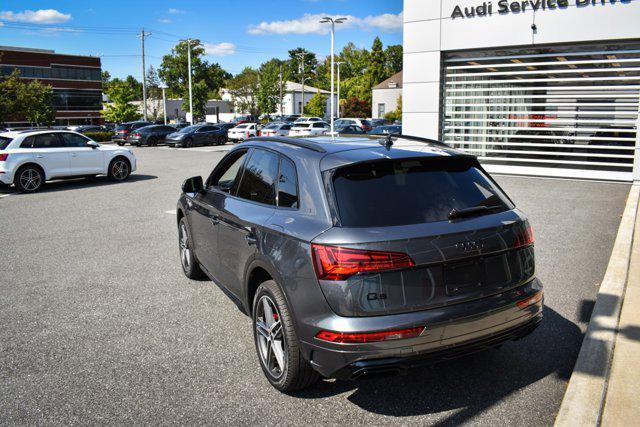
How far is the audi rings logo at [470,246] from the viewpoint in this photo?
10.4 ft

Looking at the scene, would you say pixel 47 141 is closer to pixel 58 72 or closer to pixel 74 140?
pixel 74 140

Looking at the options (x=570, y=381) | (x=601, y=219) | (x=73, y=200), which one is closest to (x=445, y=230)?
(x=570, y=381)

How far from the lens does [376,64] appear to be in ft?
309

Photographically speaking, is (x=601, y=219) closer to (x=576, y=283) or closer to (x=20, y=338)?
(x=576, y=283)

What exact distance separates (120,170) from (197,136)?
1894 centimetres

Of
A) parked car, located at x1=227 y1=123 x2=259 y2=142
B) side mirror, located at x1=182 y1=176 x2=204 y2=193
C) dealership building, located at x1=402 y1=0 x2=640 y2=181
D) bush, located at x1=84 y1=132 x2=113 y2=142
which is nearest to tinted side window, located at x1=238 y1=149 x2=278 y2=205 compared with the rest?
side mirror, located at x1=182 y1=176 x2=204 y2=193

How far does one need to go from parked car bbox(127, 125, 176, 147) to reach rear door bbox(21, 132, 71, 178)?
69.8 ft

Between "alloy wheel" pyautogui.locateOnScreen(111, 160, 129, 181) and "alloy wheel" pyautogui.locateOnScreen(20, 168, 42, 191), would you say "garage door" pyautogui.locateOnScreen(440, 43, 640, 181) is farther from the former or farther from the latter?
"alloy wheel" pyautogui.locateOnScreen(20, 168, 42, 191)

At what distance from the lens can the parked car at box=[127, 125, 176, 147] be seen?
117ft

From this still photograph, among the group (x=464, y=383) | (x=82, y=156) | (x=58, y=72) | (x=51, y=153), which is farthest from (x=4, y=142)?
(x=58, y=72)

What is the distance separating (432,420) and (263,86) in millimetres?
77807

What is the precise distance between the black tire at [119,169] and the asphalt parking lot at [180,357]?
8515 mm

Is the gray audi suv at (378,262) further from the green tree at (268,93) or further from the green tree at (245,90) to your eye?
the green tree at (245,90)

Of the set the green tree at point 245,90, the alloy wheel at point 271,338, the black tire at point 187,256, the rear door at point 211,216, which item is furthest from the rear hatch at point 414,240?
the green tree at point 245,90
